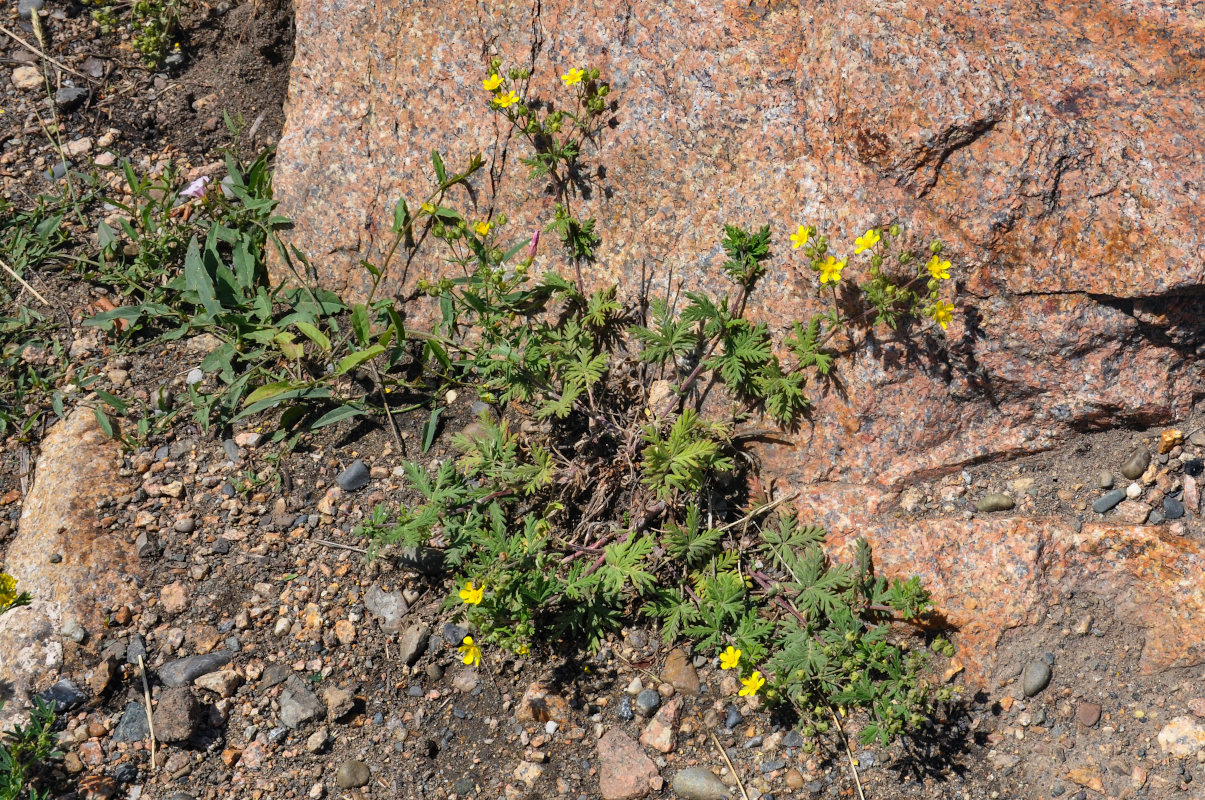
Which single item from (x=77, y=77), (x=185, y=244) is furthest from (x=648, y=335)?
(x=77, y=77)

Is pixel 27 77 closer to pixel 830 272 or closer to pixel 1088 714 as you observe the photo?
pixel 830 272

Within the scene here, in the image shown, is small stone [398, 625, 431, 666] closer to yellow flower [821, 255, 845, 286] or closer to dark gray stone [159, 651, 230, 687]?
dark gray stone [159, 651, 230, 687]

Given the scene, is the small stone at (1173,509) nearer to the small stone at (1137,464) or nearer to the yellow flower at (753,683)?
the small stone at (1137,464)

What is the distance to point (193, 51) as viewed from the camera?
5.93 metres

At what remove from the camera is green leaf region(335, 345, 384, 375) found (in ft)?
14.7

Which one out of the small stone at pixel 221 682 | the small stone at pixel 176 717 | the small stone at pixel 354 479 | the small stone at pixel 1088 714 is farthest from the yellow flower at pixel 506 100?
the small stone at pixel 1088 714

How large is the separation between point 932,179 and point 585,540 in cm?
214

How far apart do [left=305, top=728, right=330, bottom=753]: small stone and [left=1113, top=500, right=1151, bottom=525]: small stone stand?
341 centimetres

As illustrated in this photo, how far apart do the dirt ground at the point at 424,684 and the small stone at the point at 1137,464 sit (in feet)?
0.14

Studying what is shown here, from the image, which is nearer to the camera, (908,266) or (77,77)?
(908,266)

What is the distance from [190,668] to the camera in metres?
4.09

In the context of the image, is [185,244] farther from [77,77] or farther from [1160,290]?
[1160,290]

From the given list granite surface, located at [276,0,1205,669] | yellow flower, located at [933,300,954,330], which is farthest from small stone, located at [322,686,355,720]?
yellow flower, located at [933,300,954,330]

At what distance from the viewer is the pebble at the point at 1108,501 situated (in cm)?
382
